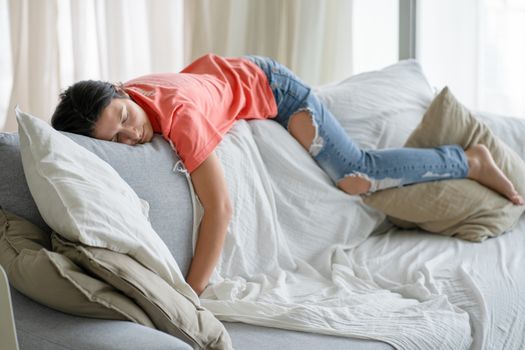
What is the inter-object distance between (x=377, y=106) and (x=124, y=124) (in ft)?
3.16

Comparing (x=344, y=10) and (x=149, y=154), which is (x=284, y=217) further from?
(x=344, y=10)

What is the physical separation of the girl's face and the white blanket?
0.75 feet

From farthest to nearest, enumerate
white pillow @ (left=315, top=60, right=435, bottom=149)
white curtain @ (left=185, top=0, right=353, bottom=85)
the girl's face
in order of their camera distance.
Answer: white curtain @ (left=185, top=0, right=353, bottom=85) < white pillow @ (left=315, top=60, right=435, bottom=149) < the girl's face

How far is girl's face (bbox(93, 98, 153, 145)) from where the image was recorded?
1.96m

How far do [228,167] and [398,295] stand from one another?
0.53 m

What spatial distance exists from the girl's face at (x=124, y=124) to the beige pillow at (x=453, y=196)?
0.75 metres

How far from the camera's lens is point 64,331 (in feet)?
4.73

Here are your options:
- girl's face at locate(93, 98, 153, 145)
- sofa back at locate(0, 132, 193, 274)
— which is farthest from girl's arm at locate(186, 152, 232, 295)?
girl's face at locate(93, 98, 153, 145)

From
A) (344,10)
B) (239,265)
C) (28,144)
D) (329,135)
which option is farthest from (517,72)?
(28,144)

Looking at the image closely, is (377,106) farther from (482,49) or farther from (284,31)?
(284,31)

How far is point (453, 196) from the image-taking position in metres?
2.46

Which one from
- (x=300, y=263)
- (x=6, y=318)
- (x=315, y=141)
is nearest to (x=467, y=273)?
(x=300, y=263)

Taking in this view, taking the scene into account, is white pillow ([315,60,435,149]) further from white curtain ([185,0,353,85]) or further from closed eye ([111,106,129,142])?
white curtain ([185,0,353,85])

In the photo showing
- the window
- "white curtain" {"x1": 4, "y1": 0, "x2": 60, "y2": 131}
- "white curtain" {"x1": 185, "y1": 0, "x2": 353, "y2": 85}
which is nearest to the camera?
"white curtain" {"x1": 4, "y1": 0, "x2": 60, "y2": 131}
